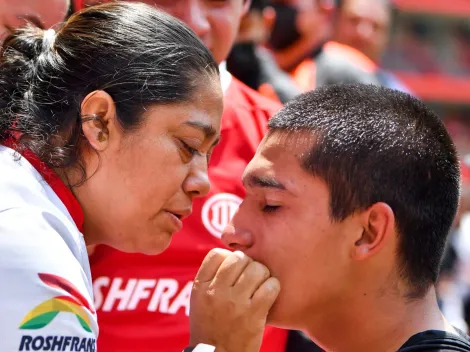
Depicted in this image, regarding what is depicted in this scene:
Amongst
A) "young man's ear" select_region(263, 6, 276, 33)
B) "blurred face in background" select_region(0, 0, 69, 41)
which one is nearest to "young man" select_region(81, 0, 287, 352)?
"blurred face in background" select_region(0, 0, 69, 41)

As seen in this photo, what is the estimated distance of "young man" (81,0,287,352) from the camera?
2.66 metres

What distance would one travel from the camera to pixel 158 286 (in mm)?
2697

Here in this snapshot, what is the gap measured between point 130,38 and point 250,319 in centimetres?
77

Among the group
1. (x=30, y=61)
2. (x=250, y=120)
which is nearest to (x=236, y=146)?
(x=250, y=120)

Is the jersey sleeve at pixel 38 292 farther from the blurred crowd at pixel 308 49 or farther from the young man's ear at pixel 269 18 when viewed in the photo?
the young man's ear at pixel 269 18

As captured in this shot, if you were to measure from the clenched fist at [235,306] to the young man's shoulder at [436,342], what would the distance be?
0.34 metres

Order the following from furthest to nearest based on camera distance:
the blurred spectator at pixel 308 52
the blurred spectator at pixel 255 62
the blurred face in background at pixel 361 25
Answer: the blurred face in background at pixel 361 25 → the blurred spectator at pixel 308 52 → the blurred spectator at pixel 255 62

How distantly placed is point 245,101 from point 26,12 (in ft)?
2.82

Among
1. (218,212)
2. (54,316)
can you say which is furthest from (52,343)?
(218,212)

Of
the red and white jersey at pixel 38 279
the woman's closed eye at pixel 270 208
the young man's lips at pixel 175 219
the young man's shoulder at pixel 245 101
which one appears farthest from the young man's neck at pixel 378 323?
the young man's shoulder at pixel 245 101

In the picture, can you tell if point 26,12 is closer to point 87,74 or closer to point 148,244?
point 87,74

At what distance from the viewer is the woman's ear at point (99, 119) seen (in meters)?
2.10

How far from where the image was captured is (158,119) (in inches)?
85.2

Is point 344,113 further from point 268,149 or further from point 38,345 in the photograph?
point 38,345
